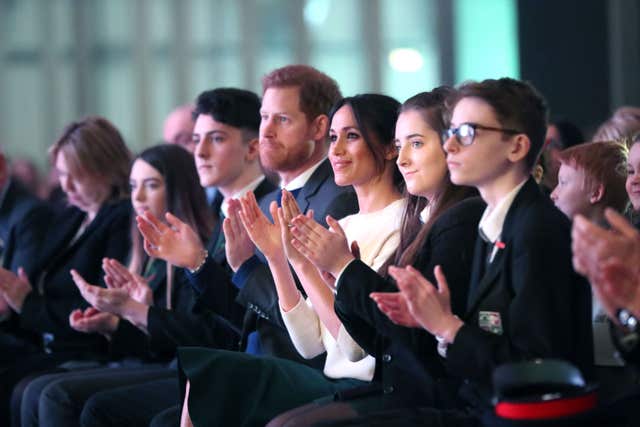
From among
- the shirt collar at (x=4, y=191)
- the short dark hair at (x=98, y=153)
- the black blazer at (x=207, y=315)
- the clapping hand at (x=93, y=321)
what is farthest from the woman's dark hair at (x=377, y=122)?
the shirt collar at (x=4, y=191)

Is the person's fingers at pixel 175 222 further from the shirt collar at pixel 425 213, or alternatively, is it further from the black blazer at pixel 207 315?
the shirt collar at pixel 425 213

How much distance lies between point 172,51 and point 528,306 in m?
7.91

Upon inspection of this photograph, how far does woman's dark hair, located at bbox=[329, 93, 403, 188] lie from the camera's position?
3.46 metres

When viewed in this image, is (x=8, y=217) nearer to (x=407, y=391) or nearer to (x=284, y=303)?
(x=284, y=303)

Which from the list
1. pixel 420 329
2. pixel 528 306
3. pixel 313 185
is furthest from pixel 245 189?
pixel 528 306

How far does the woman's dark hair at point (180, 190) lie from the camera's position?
4379 mm

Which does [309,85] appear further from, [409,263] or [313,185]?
[409,263]

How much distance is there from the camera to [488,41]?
8656mm

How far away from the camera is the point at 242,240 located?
3697mm

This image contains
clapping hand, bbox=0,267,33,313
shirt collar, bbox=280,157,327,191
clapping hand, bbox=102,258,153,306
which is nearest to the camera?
shirt collar, bbox=280,157,327,191

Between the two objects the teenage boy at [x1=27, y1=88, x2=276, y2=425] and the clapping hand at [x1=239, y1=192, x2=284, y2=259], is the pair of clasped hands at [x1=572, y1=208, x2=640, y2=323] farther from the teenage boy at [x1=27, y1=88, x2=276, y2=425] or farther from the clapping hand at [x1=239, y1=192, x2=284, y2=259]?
the teenage boy at [x1=27, y1=88, x2=276, y2=425]

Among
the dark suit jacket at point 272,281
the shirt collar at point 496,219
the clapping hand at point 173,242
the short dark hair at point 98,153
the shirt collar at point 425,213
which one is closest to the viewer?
the shirt collar at point 496,219

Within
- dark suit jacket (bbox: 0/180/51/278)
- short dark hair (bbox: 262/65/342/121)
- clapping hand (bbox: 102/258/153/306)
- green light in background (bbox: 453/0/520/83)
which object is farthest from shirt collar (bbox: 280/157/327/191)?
green light in background (bbox: 453/0/520/83)

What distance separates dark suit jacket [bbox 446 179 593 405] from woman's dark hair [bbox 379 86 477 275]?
46cm
